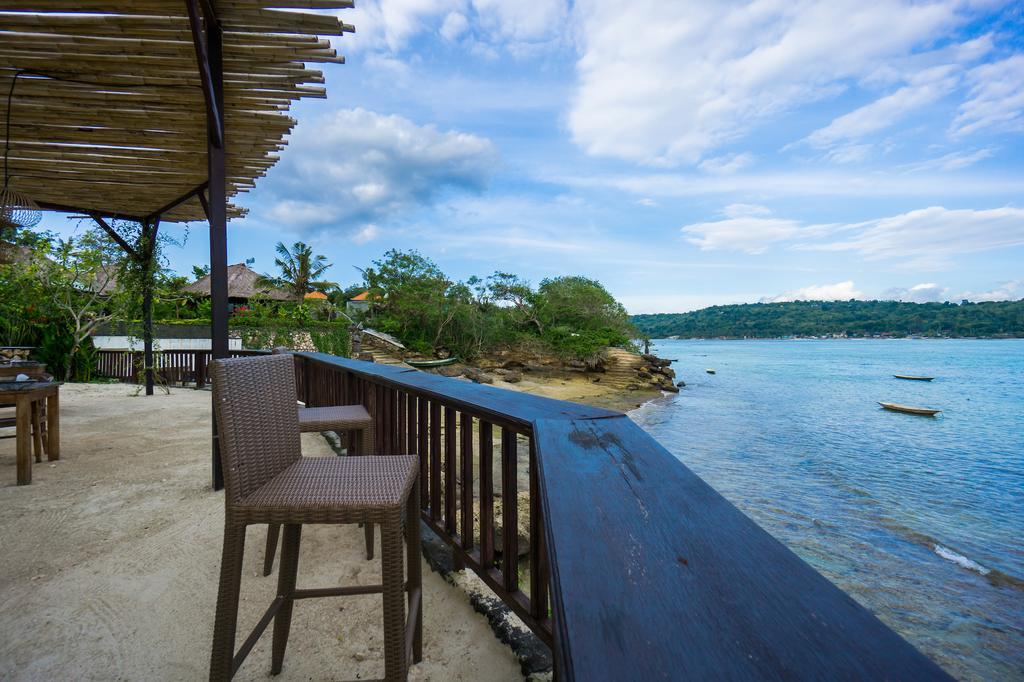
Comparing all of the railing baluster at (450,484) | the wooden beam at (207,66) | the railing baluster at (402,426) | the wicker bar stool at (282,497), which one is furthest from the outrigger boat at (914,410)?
the wooden beam at (207,66)

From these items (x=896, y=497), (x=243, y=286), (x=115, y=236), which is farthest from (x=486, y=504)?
(x=243, y=286)

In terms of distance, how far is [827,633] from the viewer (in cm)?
48

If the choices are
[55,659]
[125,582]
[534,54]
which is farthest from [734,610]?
[534,54]

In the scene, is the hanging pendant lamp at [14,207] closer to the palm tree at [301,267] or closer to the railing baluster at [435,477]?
the railing baluster at [435,477]

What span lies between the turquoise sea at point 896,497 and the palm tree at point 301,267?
21492 millimetres

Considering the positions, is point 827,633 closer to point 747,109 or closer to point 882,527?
point 882,527

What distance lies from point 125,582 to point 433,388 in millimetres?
1678

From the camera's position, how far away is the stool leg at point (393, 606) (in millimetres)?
1345

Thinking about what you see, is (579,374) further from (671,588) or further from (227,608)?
(671,588)

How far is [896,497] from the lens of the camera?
8.50 metres

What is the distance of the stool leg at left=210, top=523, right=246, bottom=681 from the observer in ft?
4.33

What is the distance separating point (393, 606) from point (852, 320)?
86.8 meters

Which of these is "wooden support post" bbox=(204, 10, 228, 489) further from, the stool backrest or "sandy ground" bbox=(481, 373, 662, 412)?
"sandy ground" bbox=(481, 373, 662, 412)

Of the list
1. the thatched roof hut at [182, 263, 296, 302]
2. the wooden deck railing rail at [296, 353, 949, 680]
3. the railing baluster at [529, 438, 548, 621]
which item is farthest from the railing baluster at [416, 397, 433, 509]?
the thatched roof hut at [182, 263, 296, 302]
